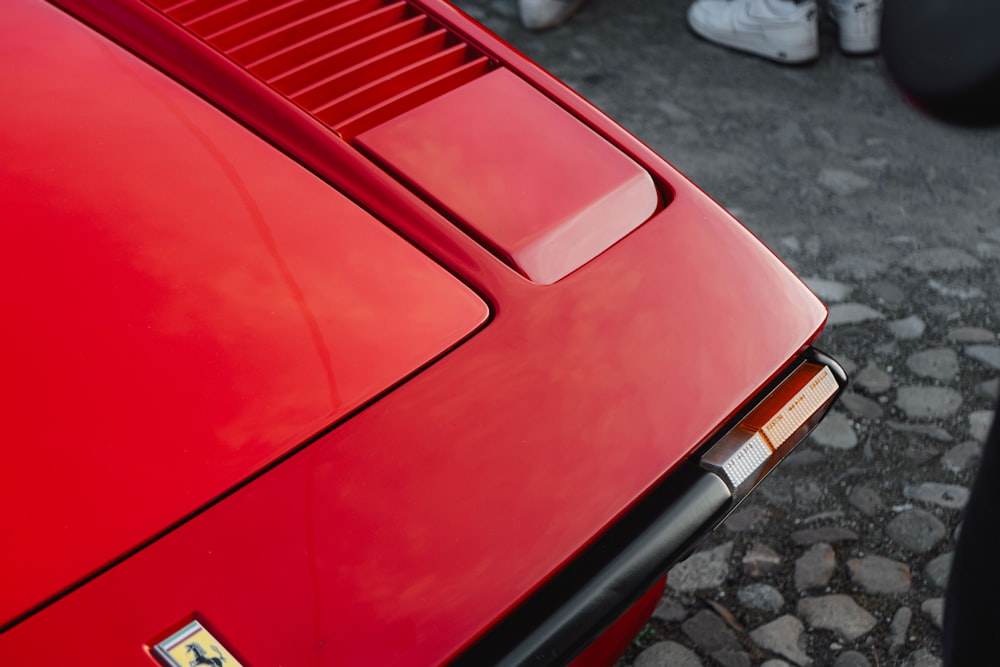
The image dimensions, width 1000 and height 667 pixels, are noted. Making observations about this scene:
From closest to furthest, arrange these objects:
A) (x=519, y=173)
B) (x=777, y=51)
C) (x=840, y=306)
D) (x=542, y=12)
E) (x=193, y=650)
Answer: (x=193, y=650), (x=519, y=173), (x=840, y=306), (x=777, y=51), (x=542, y=12)

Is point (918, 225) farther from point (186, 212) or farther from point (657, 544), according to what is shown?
point (186, 212)

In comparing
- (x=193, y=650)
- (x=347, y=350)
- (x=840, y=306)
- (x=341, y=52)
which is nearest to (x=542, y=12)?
(x=840, y=306)

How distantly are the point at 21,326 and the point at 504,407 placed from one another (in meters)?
0.49

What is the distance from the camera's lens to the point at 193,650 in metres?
0.88

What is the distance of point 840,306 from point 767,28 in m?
1.49

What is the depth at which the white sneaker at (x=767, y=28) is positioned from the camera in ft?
11.6

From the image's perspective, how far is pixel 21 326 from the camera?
102 cm

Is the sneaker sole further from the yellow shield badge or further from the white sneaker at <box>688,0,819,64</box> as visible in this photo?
the yellow shield badge

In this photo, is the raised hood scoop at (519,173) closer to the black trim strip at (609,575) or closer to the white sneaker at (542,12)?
the black trim strip at (609,575)

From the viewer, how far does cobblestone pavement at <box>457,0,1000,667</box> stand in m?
1.77

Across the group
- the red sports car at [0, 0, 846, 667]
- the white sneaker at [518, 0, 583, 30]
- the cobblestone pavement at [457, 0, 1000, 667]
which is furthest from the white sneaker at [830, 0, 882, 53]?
the red sports car at [0, 0, 846, 667]

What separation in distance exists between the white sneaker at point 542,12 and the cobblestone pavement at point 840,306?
0.05m

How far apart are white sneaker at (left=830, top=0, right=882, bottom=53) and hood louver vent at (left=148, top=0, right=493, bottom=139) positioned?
2544mm

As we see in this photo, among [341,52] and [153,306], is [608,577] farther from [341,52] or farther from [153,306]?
[341,52]
